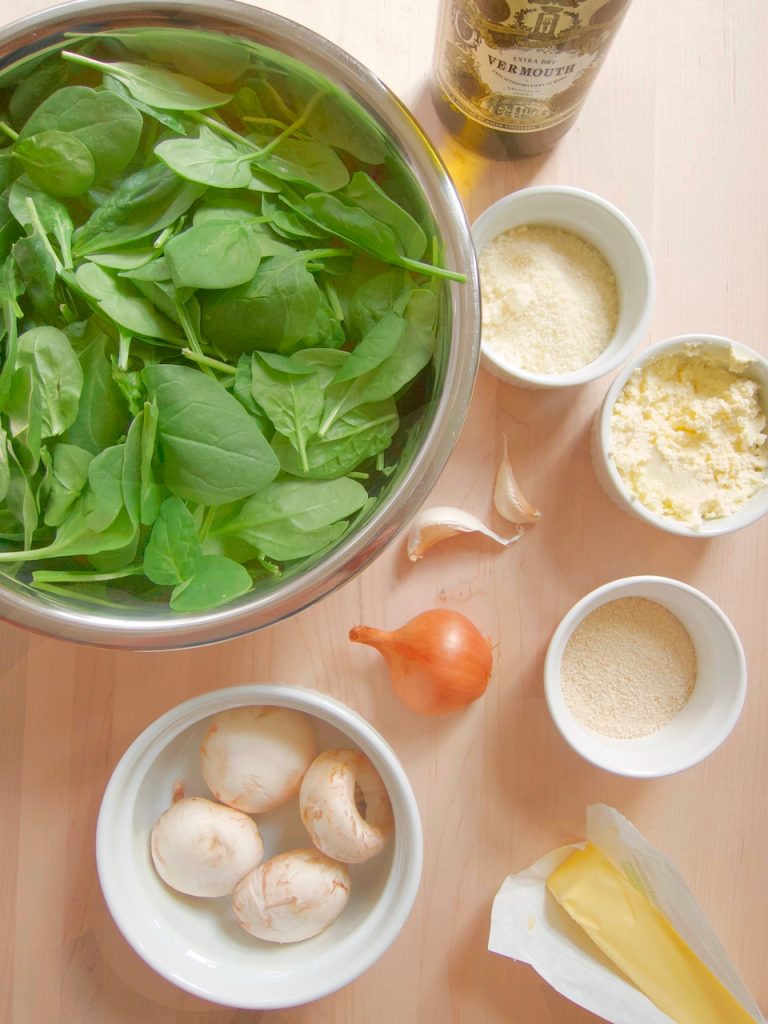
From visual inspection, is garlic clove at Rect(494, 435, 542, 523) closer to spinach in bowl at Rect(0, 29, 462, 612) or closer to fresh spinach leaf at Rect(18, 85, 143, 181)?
spinach in bowl at Rect(0, 29, 462, 612)

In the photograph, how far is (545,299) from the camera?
69 cm

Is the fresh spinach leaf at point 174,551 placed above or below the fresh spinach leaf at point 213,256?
below

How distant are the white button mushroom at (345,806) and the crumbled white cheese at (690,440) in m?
0.34

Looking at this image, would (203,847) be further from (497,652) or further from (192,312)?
(192,312)

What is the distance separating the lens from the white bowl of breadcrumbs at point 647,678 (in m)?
0.71

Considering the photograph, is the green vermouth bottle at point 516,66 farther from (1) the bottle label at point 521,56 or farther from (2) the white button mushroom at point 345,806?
(2) the white button mushroom at point 345,806

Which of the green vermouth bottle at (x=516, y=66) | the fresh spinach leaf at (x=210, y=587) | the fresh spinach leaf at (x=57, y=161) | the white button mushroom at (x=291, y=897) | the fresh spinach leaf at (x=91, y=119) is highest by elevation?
the green vermouth bottle at (x=516, y=66)

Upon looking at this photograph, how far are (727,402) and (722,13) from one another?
362 mm

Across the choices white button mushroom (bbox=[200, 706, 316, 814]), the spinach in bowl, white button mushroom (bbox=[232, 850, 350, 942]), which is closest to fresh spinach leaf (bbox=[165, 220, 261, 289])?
the spinach in bowl

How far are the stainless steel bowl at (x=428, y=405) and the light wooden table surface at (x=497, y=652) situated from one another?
0.16 metres

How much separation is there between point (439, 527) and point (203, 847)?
1.10 ft

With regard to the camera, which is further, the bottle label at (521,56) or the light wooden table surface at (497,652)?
the light wooden table surface at (497,652)

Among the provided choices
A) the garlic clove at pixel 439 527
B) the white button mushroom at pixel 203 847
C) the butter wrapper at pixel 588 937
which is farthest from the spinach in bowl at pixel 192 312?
the butter wrapper at pixel 588 937

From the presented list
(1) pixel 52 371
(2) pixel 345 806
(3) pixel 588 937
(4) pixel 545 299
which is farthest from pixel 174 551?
(3) pixel 588 937
